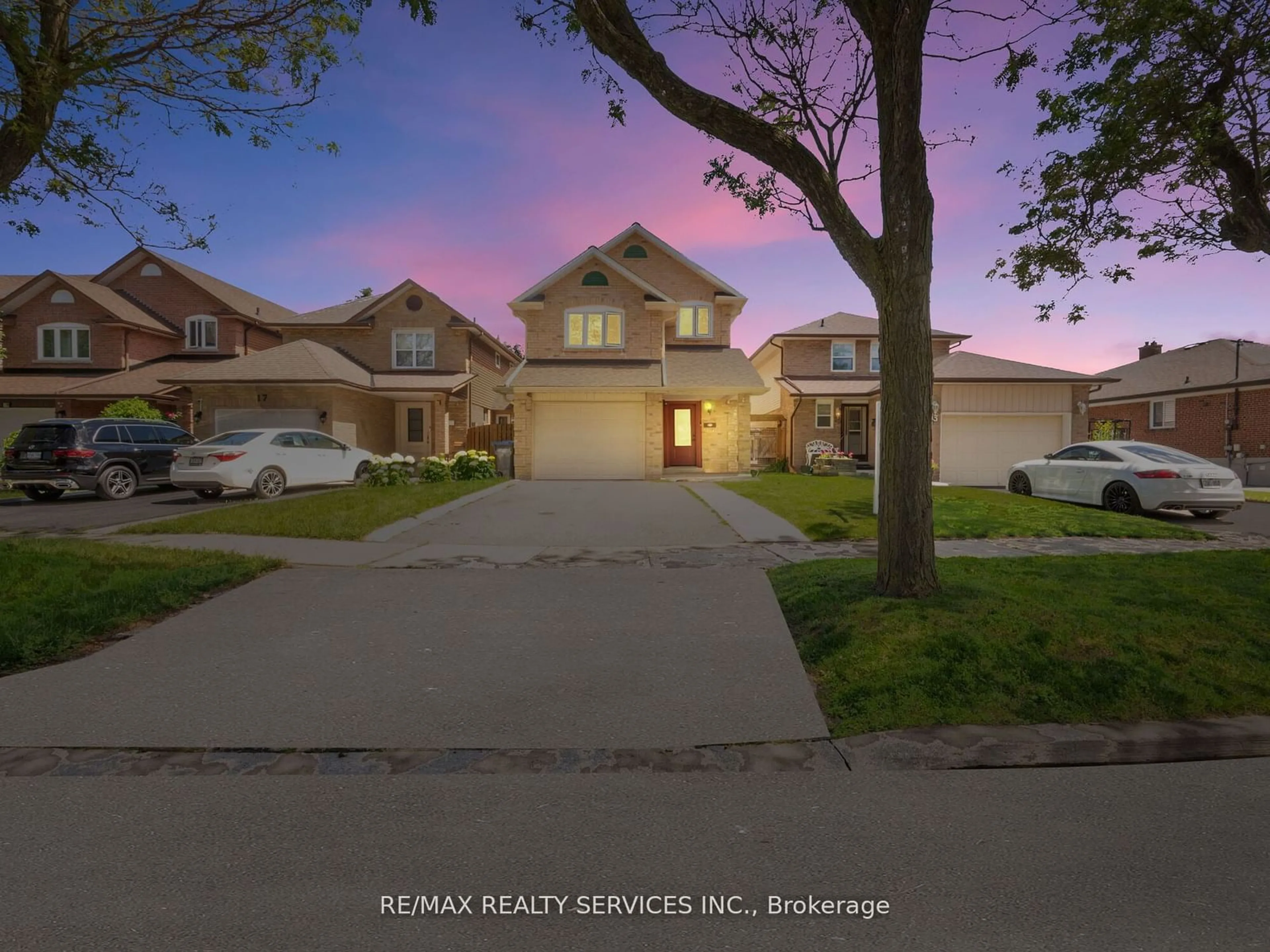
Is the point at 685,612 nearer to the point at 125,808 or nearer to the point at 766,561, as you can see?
the point at 766,561

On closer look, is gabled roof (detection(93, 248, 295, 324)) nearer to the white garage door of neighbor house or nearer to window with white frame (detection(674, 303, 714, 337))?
the white garage door of neighbor house

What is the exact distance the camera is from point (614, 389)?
20656mm

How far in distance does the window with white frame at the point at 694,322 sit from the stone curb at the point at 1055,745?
22379mm

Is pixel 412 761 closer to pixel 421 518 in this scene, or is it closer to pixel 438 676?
pixel 438 676

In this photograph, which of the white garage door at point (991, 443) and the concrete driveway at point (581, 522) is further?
the white garage door at point (991, 443)

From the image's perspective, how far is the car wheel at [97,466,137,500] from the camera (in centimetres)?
1614

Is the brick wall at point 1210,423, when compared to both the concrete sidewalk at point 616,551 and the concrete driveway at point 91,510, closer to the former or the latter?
the concrete sidewalk at point 616,551

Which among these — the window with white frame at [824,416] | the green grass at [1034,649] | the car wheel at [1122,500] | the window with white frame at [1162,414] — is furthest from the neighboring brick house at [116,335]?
the window with white frame at [1162,414]

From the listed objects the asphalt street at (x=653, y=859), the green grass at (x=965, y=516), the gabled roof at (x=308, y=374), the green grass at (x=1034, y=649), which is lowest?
the asphalt street at (x=653, y=859)

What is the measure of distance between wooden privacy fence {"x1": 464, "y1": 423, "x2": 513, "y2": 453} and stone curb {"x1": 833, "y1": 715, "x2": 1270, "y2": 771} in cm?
2140

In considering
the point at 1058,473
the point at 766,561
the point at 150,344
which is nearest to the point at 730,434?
the point at 1058,473

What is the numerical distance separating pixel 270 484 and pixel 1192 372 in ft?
118

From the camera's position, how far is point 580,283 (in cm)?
2239

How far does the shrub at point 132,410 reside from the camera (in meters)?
21.8
